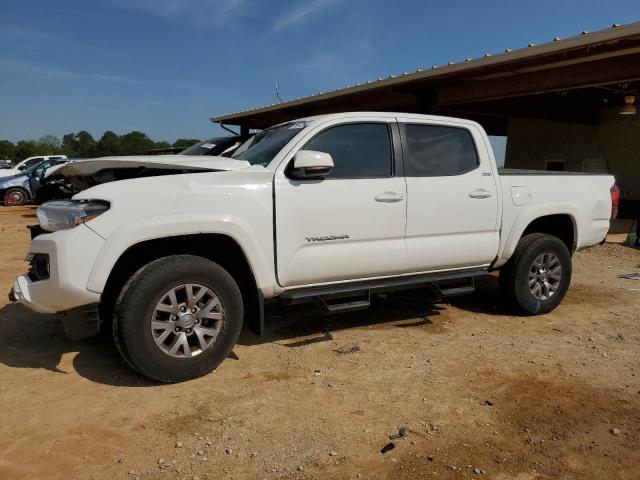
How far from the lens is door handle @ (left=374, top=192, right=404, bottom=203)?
4184 mm

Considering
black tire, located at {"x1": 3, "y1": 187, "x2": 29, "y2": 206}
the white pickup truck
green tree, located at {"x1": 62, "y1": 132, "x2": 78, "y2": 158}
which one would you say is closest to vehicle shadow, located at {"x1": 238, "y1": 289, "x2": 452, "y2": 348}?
the white pickup truck

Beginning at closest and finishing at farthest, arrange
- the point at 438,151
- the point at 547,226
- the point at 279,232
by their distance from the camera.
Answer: the point at 279,232 → the point at 438,151 → the point at 547,226

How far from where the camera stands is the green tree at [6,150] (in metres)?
73.4

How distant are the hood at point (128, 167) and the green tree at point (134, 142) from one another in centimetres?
5590

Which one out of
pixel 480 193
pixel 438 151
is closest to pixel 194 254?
pixel 438 151

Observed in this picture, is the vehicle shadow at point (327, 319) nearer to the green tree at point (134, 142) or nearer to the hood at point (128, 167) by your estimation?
the hood at point (128, 167)

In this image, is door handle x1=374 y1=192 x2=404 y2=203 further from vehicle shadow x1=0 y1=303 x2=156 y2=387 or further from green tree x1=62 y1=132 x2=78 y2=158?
green tree x1=62 y1=132 x2=78 y2=158

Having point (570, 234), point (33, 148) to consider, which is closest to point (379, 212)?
point (570, 234)

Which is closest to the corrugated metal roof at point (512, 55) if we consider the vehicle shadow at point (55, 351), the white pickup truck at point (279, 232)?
the white pickup truck at point (279, 232)

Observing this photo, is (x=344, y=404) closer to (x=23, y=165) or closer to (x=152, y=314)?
(x=152, y=314)

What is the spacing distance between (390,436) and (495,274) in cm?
458

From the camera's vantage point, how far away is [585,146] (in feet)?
48.5

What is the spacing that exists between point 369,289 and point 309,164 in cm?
120

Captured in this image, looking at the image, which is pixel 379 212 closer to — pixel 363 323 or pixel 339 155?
pixel 339 155
